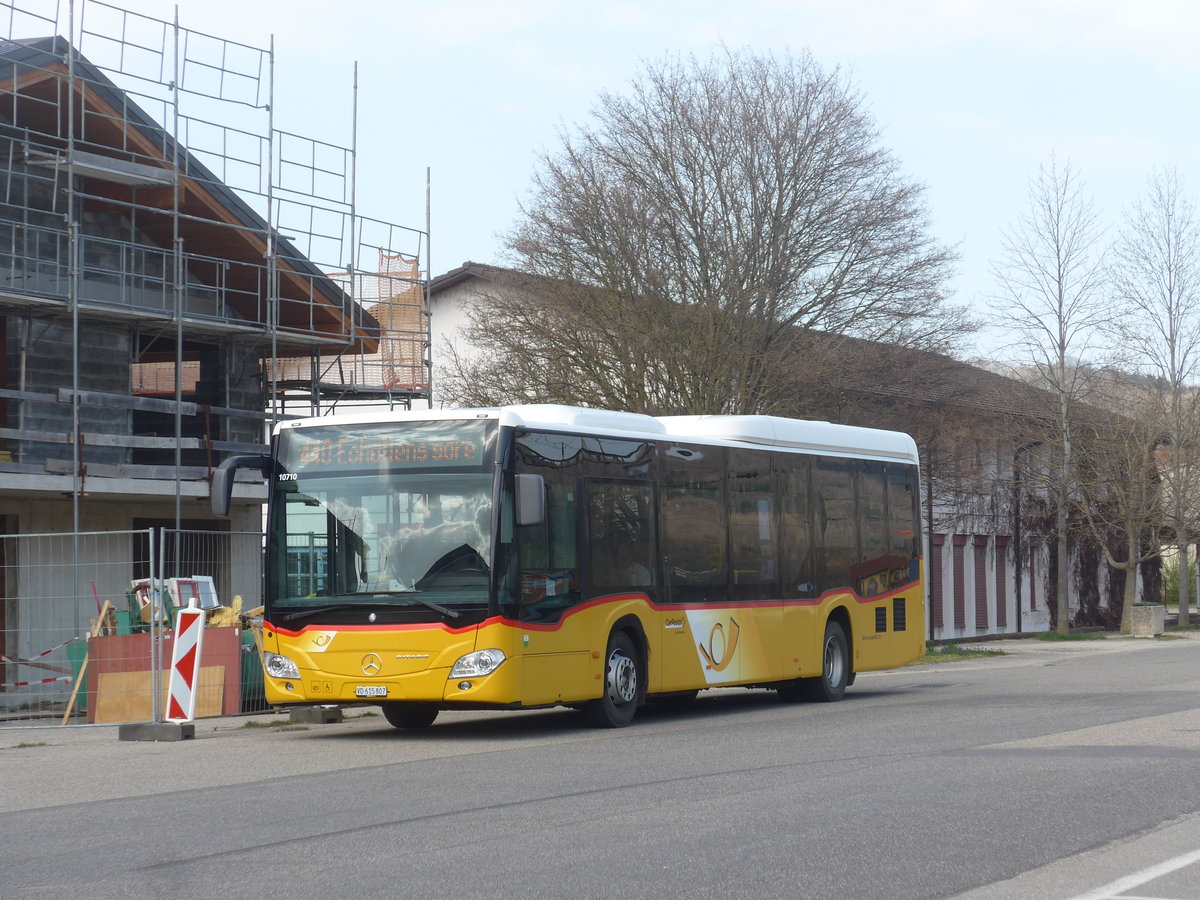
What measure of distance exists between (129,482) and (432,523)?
1023 centimetres

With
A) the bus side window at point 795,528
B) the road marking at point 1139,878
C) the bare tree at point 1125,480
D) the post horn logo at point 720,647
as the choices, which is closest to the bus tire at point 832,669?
the bus side window at point 795,528

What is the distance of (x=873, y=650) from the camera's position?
67.2 feet

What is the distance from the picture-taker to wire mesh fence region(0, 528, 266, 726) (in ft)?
58.2

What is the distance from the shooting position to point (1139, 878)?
7250 millimetres

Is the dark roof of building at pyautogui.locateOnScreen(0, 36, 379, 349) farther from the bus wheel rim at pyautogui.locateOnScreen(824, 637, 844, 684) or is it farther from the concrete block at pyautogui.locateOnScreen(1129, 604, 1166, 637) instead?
the concrete block at pyautogui.locateOnScreen(1129, 604, 1166, 637)

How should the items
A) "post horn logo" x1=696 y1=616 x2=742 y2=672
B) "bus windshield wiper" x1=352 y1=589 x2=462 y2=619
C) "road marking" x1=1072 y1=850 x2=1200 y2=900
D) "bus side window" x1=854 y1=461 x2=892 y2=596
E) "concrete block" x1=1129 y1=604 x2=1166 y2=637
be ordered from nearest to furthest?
"road marking" x1=1072 y1=850 x2=1200 y2=900 < "bus windshield wiper" x1=352 y1=589 x2=462 y2=619 < "post horn logo" x1=696 y1=616 x2=742 y2=672 < "bus side window" x1=854 y1=461 x2=892 y2=596 < "concrete block" x1=1129 y1=604 x2=1166 y2=637

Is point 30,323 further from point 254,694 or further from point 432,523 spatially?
point 432,523

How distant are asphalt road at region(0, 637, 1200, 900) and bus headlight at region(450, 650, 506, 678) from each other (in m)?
0.69

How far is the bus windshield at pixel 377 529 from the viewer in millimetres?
14383

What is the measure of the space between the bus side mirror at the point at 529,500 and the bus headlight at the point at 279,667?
2.44 meters

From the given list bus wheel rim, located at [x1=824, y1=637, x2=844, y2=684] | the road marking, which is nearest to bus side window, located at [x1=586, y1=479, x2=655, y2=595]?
bus wheel rim, located at [x1=824, y1=637, x2=844, y2=684]

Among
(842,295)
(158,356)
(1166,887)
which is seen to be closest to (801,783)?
(1166,887)

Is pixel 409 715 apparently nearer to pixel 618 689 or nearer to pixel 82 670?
pixel 618 689

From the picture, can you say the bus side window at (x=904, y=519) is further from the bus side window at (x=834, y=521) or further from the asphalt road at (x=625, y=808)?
the asphalt road at (x=625, y=808)
